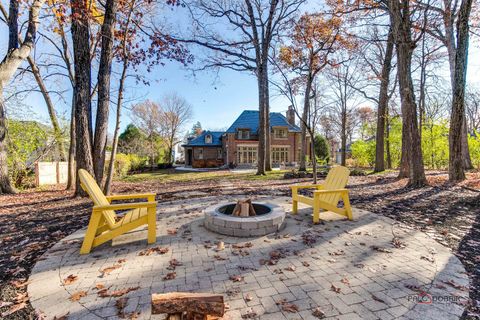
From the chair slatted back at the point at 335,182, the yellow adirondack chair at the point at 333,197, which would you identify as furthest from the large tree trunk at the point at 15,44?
the chair slatted back at the point at 335,182

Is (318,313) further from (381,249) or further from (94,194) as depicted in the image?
(94,194)

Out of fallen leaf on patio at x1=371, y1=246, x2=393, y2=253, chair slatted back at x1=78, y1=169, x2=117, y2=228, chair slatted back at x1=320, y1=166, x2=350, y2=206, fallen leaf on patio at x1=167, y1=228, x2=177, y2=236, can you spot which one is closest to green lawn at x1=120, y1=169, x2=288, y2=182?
chair slatted back at x1=320, y1=166, x2=350, y2=206

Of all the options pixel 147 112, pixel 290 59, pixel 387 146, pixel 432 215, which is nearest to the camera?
pixel 432 215

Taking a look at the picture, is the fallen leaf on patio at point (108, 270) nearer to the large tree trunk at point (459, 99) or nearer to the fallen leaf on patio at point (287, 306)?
the fallen leaf on patio at point (287, 306)

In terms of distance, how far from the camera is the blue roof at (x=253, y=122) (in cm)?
2558

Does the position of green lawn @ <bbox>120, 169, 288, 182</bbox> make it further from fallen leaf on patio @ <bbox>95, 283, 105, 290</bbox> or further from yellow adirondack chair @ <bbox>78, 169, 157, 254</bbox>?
fallen leaf on patio @ <bbox>95, 283, 105, 290</bbox>

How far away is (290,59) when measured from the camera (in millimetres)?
14531

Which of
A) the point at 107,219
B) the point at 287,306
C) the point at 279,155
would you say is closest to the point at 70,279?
the point at 107,219

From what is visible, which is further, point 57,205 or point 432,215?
point 57,205

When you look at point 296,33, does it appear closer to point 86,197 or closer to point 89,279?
point 86,197

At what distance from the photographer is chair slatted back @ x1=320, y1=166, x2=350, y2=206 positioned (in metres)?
4.57

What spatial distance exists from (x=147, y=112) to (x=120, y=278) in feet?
104

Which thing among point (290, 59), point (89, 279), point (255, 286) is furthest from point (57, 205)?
point (290, 59)

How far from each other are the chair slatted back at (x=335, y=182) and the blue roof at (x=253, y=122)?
20430 mm
